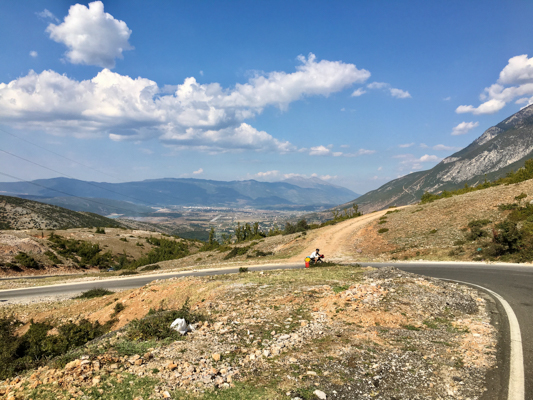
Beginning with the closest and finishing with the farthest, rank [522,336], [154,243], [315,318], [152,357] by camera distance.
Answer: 1. [152,357]
2. [522,336]
3. [315,318]
4. [154,243]

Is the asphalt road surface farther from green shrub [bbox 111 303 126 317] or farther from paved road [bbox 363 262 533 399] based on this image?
green shrub [bbox 111 303 126 317]

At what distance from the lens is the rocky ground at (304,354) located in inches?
237

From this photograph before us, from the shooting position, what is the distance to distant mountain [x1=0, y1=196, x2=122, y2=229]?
99.1 metres

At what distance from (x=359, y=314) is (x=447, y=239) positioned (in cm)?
2598

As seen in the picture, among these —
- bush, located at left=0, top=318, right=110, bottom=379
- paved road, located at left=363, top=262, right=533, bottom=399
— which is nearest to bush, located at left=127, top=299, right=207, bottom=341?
bush, located at left=0, top=318, right=110, bottom=379

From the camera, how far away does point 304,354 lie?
776 cm

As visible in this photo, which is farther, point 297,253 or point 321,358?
point 297,253

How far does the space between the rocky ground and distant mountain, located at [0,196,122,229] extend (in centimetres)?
10301

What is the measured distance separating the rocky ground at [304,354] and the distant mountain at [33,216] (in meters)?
103

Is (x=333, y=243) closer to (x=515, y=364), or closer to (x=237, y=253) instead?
(x=237, y=253)

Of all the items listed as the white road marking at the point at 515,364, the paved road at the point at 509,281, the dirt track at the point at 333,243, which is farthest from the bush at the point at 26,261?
the white road marking at the point at 515,364

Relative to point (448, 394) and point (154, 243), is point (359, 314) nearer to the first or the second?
point (448, 394)

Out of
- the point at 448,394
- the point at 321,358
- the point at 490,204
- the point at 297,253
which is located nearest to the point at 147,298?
the point at 321,358

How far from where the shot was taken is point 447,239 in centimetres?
3091
